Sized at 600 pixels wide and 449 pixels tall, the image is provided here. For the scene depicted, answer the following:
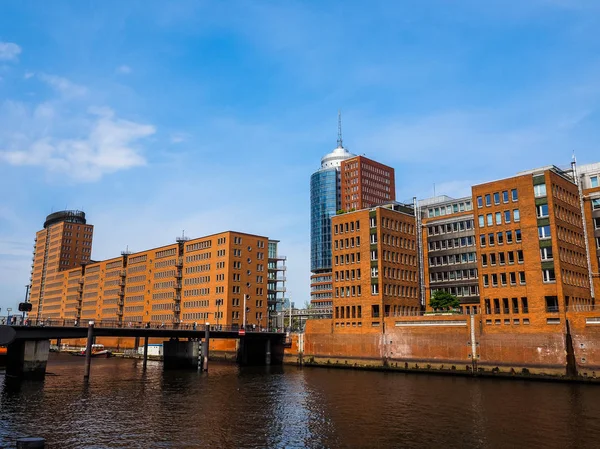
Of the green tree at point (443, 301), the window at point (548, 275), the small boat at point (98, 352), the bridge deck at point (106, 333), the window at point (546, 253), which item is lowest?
the small boat at point (98, 352)

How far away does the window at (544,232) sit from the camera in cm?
8694

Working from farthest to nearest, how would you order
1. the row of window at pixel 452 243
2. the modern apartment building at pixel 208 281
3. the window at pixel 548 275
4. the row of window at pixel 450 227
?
the modern apartment building at pixel 208 281
the row of window at pixel 450 227
the row of window at pixel 452 243
the window at pixel 548 275

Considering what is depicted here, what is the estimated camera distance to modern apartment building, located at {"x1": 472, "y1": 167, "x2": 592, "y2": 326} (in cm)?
8462

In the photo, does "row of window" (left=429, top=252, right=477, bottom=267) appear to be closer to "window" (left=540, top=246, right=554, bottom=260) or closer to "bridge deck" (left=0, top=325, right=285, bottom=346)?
"window" (left=540, top=246, right=554, bottom=260)

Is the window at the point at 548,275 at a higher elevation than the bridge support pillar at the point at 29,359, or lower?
higher

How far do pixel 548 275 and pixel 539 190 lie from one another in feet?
48.1

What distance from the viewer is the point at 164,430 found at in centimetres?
4372

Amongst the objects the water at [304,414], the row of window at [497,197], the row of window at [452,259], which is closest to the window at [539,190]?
the row of window at [497,197]

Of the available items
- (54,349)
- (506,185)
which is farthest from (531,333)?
(54,349)

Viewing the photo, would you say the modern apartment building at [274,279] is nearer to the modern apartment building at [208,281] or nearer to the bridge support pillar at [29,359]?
the modern apartment building at [208,281]

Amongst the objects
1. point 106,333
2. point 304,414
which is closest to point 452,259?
point 106,333

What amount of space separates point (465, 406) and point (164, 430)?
3076 cm

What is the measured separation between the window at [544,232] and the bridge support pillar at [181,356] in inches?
2850

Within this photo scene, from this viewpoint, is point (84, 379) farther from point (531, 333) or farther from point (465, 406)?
→ point (531, 333)
